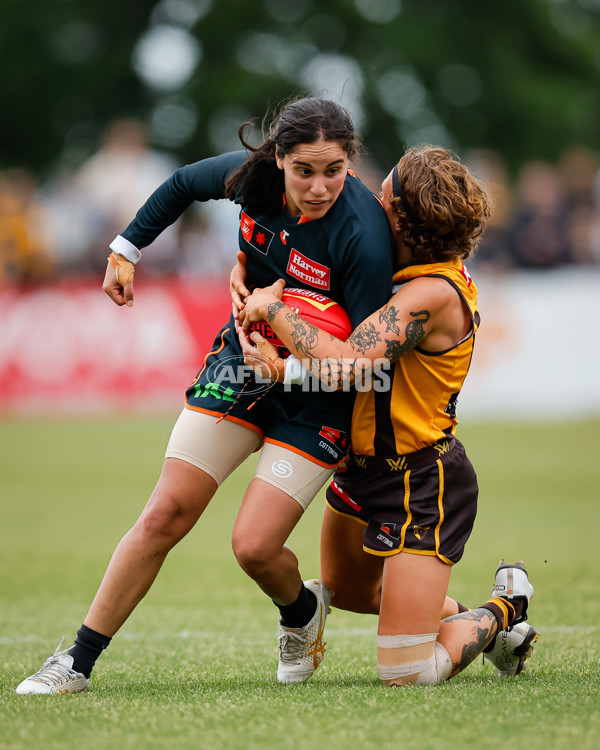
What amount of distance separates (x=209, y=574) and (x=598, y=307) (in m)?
10.0

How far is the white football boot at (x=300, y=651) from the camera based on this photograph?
4.59 metres

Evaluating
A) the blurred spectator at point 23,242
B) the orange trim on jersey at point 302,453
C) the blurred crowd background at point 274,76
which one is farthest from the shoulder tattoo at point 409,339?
the blurred crowd background at point 274,76

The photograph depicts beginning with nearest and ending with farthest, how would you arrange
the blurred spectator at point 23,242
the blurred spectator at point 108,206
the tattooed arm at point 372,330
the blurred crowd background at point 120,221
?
the tattooed arm at point 372,330 → the blurred crowd background at point 120,221 → the blurred spectator at point 108,206 → the blurred spectator at point 23,242

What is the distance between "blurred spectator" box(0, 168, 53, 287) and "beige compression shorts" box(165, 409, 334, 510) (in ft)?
49.5

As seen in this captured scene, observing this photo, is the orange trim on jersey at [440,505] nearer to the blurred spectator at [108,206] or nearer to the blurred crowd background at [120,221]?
the blurred crowd background at [120,221]

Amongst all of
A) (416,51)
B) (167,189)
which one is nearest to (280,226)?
(167,189)

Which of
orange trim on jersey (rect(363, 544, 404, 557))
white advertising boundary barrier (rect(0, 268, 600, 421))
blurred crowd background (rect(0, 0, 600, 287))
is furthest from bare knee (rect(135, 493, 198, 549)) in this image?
blurred crowd background (rect(0, 0, 600, 287))

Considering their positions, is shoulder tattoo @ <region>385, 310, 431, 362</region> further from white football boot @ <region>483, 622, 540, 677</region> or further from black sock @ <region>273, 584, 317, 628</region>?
white football boot @ <region>483, 622, 540, 677</region>

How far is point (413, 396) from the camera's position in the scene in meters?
4.60

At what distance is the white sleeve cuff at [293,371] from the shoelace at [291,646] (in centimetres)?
110

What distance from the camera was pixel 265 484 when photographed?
14.7 ft

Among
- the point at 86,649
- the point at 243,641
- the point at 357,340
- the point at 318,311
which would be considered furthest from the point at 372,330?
the point at 243,641

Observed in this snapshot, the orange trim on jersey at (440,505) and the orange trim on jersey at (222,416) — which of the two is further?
the orange trim on jersey at (222,416)

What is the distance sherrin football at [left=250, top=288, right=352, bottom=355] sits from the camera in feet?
14.9
